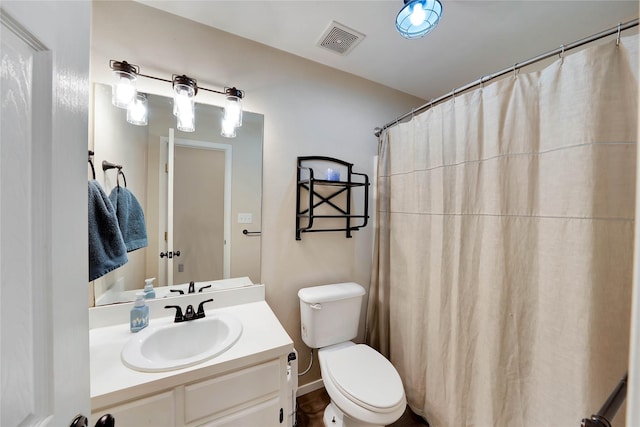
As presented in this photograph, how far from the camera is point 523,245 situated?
0.98 metres

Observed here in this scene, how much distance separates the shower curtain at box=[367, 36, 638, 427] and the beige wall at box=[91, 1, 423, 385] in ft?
1.51

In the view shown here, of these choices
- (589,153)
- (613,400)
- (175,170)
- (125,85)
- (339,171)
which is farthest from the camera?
(339,171)

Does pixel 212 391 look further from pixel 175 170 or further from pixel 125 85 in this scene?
pixel 125 85

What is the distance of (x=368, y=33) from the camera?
1.31 m

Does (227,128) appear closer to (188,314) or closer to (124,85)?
(124,85)

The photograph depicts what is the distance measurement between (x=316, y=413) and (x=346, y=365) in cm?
51

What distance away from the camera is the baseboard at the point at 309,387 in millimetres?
1599

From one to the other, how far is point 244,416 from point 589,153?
5.31 feet

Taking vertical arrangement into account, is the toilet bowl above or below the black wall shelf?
below

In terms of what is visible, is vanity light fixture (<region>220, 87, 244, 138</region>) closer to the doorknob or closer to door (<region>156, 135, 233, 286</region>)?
door (<region>156, 135, 233, 286</region>)

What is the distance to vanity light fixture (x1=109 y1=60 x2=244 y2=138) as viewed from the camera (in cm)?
105

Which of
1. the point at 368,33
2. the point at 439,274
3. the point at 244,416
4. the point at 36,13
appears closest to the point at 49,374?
the point at 36,13

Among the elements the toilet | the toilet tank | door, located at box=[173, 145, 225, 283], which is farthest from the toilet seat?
door, located at box=[173, 145, 225, 283]

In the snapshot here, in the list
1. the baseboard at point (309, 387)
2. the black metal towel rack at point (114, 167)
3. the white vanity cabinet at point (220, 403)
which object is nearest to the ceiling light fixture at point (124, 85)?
the black metal towel rack at point (114, 167)
